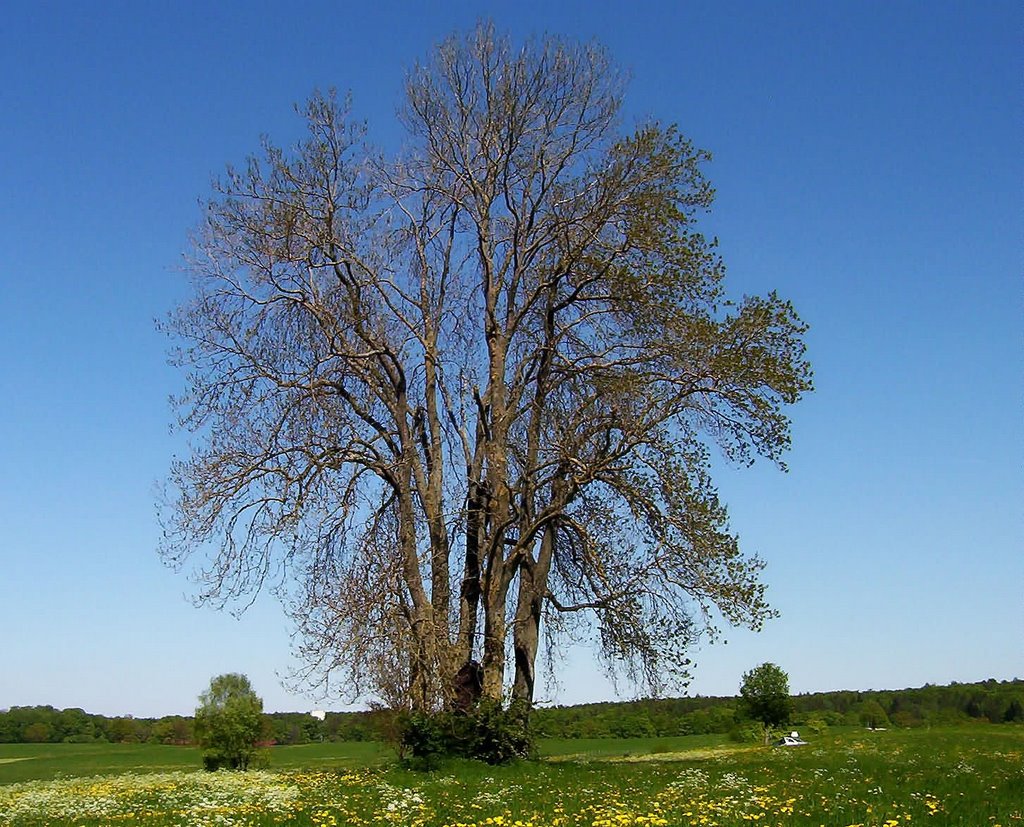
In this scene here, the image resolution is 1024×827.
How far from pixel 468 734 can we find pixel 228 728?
79.5 feet

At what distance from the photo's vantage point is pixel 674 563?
2134 centimetres

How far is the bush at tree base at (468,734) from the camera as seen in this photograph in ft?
68.3

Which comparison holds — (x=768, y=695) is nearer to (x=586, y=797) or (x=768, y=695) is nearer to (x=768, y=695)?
(x=768, y=695)

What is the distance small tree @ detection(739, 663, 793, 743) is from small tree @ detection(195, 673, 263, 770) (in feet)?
96.1

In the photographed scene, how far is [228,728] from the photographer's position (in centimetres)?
4150

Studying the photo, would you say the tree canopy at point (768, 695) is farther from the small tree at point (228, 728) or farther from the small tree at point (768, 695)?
the small tree at point (228, 728)

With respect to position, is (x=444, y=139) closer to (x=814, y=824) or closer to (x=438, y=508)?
(x=438, y=508)

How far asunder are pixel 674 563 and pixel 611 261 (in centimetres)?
727

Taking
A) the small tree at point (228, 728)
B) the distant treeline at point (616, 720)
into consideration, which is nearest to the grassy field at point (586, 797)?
the small tree at point (228, 728)

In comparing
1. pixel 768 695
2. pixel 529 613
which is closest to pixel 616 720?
pixel 768 695

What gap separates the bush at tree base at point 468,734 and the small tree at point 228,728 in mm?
22641

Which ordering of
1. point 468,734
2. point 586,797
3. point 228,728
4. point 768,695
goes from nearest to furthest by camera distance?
point 586,797
point 468,734
point 228,728
point 768,695

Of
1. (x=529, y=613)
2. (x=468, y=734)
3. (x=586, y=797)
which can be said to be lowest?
(x=586, y=797)

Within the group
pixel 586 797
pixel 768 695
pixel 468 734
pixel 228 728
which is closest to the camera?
pixel 586 797
